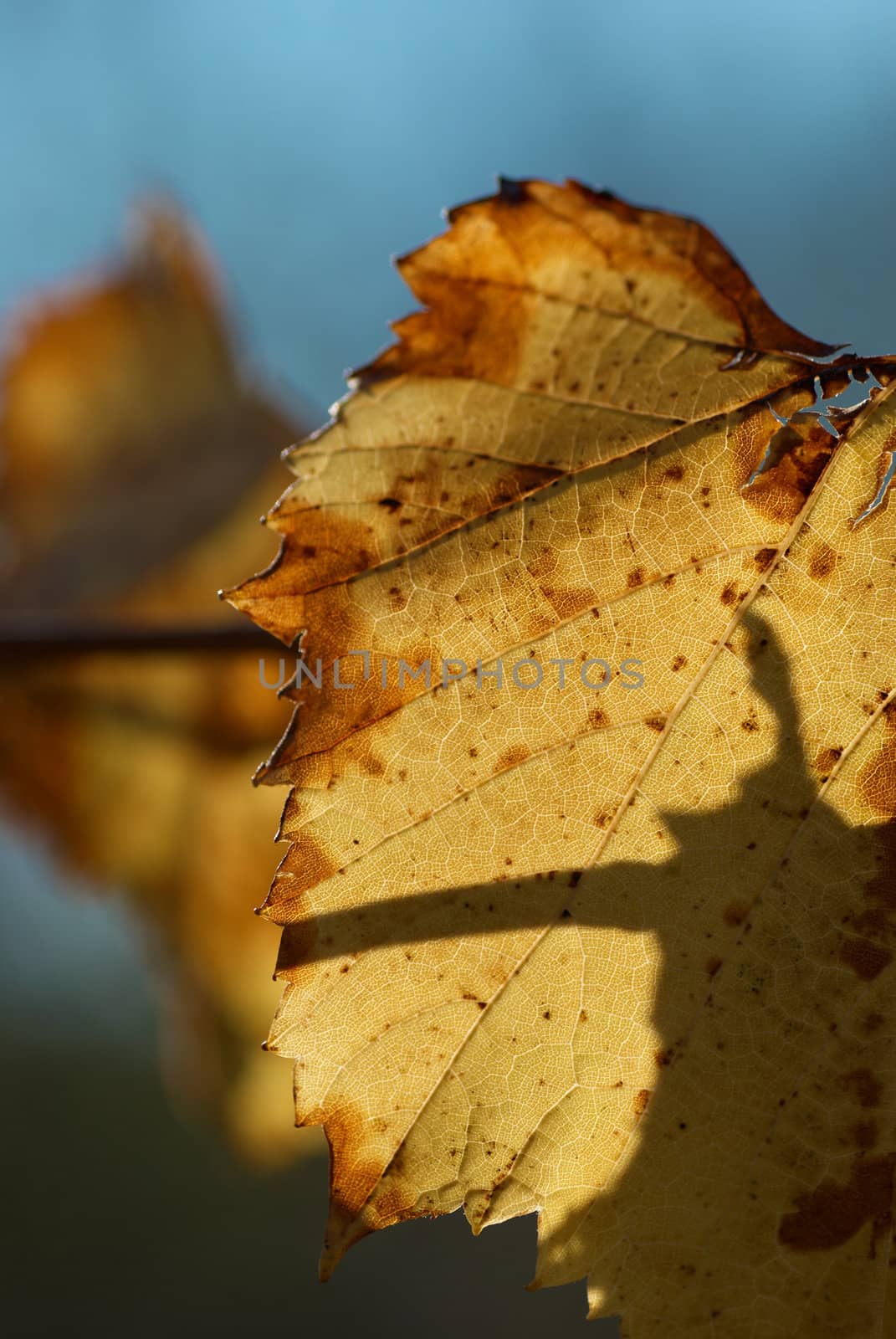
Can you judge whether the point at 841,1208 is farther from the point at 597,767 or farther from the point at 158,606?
the point at 158,606

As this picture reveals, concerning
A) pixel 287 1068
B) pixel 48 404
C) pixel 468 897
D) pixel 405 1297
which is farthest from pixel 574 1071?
pixel 405 1297

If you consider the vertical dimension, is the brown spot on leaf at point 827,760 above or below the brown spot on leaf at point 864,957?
above

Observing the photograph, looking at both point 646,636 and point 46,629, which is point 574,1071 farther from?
point 46,629

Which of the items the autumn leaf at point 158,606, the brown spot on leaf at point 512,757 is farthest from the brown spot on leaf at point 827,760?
the autumn leaf at point 158,606

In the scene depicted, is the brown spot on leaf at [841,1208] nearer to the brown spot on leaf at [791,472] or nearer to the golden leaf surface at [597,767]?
the golden leaf surface at [597,767]

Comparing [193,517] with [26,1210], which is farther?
[26,1210]

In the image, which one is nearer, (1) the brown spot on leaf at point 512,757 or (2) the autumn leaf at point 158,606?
(1) the brown spot on leaf at point 512,757

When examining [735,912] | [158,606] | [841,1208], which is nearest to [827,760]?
[735,912]
